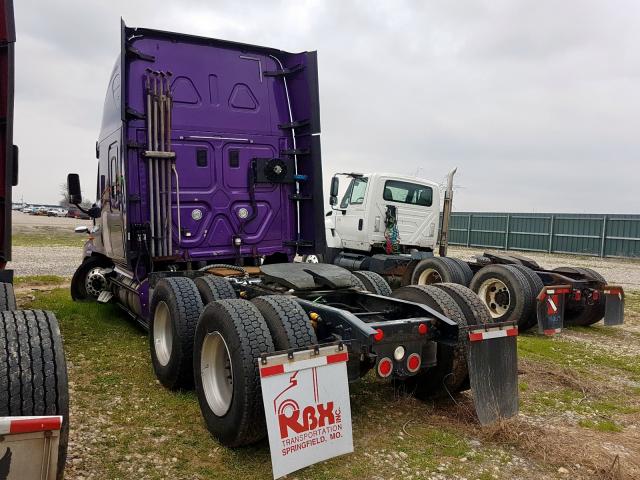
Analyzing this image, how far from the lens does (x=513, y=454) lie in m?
3.48

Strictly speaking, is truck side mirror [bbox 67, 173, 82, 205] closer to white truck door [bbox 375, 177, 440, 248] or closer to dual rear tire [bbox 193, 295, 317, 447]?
dual rear tire [bbox 193, 295, 317, 447]

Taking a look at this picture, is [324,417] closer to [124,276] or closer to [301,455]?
[301,455]

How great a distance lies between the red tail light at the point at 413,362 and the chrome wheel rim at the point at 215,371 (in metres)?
1.23

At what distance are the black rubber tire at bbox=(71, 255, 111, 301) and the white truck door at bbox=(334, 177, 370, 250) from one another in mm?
4933

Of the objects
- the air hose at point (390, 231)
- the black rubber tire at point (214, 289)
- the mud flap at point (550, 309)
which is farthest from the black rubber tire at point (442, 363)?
the air hose at point (390, 231)

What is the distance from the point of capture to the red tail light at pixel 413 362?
362cm

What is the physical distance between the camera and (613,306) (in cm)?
747

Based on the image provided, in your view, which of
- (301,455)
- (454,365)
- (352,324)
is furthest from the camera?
(454,365)

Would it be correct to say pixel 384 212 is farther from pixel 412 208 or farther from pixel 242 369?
pixel 242 369

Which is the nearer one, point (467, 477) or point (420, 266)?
point (467, 477)

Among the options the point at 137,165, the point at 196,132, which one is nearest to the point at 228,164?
the point at 196,132

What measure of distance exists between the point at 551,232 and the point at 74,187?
956 inches

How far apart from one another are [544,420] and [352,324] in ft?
6.21

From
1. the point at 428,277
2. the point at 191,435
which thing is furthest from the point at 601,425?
the point at 428,277
